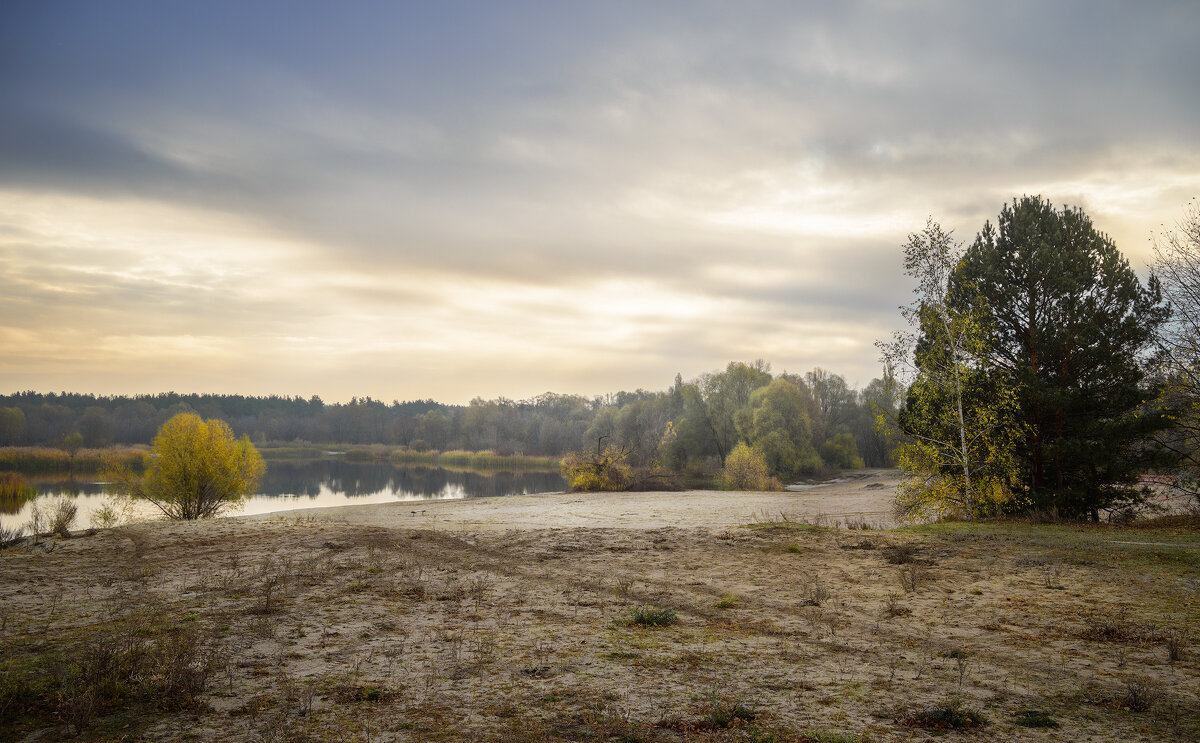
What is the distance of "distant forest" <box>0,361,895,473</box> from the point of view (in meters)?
64.4

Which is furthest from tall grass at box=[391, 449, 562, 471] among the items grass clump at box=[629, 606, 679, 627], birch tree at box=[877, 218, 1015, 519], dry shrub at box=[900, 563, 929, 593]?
grass clump at box=[629, 606, 679, 627]

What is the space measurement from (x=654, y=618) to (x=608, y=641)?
42.5 inches

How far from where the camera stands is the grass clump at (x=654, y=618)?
8.44 metres

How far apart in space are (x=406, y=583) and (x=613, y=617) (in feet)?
12.8

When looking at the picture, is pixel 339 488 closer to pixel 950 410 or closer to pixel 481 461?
pixel 481 461

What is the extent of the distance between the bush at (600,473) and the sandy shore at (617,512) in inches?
219

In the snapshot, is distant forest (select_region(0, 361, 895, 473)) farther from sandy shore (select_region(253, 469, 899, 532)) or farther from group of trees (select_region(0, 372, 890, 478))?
sandy shore (select_region(253, 469, 899, 532))

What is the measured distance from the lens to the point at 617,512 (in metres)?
27.2

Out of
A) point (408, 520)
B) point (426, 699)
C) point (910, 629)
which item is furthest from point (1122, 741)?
point (408, 520)

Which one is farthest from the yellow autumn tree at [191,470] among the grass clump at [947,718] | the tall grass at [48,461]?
the tall grass at [48,461]

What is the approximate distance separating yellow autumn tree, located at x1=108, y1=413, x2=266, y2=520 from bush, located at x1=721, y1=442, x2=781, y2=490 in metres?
32.4

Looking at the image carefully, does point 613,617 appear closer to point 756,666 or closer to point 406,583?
point 756,666

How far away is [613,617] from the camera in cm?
880

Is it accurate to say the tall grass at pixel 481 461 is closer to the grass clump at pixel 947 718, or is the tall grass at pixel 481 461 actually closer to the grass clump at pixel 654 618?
the grass clump at pixel 654 618
